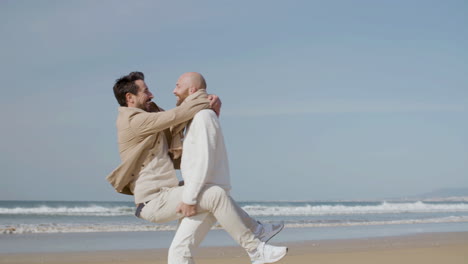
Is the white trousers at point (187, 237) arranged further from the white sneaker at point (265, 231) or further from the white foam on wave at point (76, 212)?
the white foam on wave at point (76, 212)

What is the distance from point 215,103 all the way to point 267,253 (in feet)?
3.70

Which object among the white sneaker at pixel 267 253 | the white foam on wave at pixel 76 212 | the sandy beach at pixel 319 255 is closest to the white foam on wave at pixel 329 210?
the white foam on wave at pixel 76 212

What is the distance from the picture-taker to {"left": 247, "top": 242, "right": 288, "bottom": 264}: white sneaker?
13.0ft

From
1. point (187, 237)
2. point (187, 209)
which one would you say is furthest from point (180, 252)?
point (187, 209)

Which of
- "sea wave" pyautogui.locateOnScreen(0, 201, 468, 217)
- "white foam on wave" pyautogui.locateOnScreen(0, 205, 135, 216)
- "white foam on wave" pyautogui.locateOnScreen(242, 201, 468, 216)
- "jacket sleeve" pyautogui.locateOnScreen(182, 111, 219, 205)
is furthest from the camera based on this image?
"white foam on wave" pyautogui.locateOnScreen(242, 201, 468, 216)

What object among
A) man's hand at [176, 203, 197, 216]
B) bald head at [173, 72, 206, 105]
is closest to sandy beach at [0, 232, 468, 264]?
man's hand at [176, 203, 197, 216]

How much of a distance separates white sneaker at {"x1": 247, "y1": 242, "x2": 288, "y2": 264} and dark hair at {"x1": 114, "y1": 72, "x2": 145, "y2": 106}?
1458 millimetres

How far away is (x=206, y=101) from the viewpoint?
3988 millimetres

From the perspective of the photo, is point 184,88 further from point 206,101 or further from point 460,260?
point 460,260

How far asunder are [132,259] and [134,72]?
4.27 metres

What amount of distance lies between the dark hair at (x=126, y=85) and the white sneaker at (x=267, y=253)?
1.46 meters

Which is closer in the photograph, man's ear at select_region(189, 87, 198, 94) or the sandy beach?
man's ear at select_region(189, 87, 198, 94)

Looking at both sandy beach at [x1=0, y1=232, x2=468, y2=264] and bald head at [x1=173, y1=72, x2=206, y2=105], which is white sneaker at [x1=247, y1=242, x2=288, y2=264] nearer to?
bald head at [x1=173, y1=72, x2=206, y2=105]

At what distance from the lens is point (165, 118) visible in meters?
3.90
